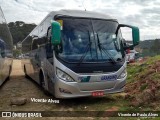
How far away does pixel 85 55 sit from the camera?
30.1 ft

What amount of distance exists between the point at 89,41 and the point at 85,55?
1.71 ft

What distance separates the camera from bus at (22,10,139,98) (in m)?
8.95

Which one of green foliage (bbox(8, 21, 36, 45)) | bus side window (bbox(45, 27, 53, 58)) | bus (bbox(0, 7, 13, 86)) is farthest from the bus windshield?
green foliage (bbox(8, 21, 36, 45))

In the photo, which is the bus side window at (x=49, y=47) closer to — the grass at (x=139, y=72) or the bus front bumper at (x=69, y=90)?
the bus front bumper at (x=69, y=90)

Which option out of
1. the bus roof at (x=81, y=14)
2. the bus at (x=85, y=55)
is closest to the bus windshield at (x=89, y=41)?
the bus at (x=85, y=55)

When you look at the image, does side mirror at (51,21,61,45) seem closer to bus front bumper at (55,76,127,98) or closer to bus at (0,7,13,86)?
bus front bumper at (55,76,127,98)

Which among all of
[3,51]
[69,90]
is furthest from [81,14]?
[3,51]

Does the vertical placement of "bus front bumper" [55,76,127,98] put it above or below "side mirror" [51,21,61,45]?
below

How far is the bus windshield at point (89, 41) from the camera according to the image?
Answer: 916 cm

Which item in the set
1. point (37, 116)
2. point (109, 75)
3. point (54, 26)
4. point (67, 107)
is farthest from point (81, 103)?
point (54, 26)

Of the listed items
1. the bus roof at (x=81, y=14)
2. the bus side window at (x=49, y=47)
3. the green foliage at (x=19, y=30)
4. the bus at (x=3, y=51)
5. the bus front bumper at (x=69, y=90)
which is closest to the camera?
the bus front bumper at (x=69, y=90)

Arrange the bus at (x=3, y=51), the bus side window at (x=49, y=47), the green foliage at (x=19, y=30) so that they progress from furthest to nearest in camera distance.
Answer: the green foliage at (x=19, y=30) < the bus at (x=3, y=51) < the bus side window at (x=49, y=47)

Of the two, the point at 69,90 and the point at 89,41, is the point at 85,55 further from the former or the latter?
the point at 69,90

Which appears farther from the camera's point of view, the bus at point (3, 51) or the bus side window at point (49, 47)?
the bus at point (3, 51)
